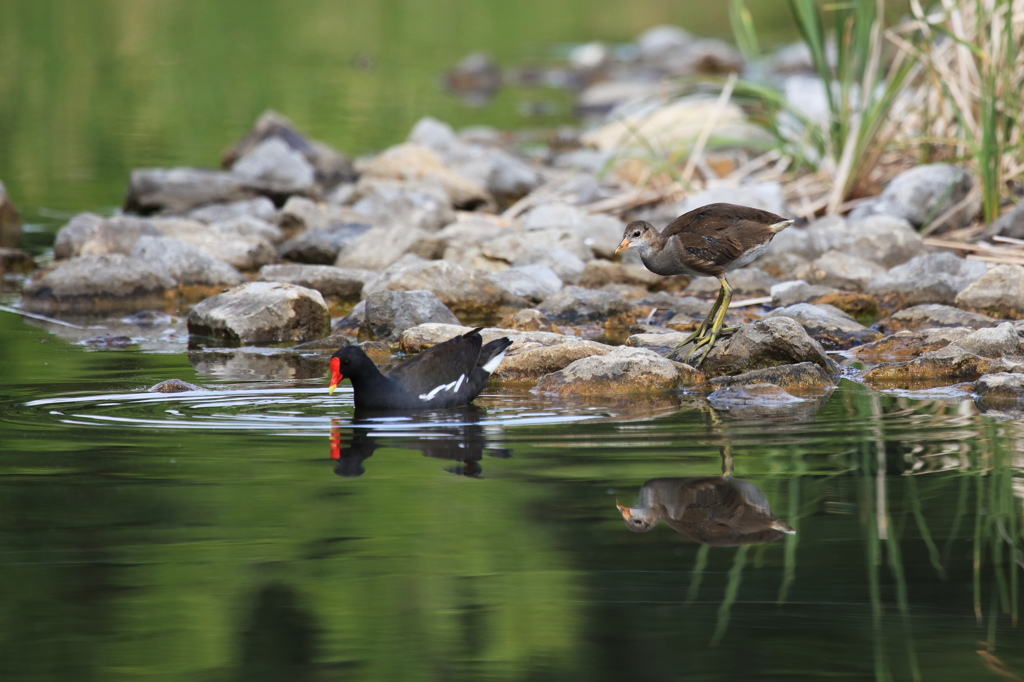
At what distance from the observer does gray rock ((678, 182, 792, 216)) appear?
34.0 ft

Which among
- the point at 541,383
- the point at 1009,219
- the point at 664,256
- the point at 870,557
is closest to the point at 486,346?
the point at 541,383

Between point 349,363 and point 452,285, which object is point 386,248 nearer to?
point 452,285

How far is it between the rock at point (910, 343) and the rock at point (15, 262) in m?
6.51

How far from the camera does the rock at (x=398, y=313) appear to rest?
7.61 meters

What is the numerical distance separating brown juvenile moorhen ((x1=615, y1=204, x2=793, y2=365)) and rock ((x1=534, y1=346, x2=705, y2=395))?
0.42m

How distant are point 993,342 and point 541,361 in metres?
2.16

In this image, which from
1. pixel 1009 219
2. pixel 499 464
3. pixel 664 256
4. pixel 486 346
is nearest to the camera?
pixel 499 464

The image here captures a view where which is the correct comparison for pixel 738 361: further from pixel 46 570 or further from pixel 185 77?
pixel 185 77

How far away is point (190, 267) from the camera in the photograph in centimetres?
959

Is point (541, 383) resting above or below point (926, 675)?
above

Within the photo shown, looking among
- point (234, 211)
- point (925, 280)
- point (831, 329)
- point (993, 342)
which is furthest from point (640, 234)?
point (234, 211)

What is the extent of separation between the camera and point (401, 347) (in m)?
7.36

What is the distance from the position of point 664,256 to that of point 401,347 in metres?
1.50

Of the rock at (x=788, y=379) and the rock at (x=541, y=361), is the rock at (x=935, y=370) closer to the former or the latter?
the rock at (x=788, y=379)
